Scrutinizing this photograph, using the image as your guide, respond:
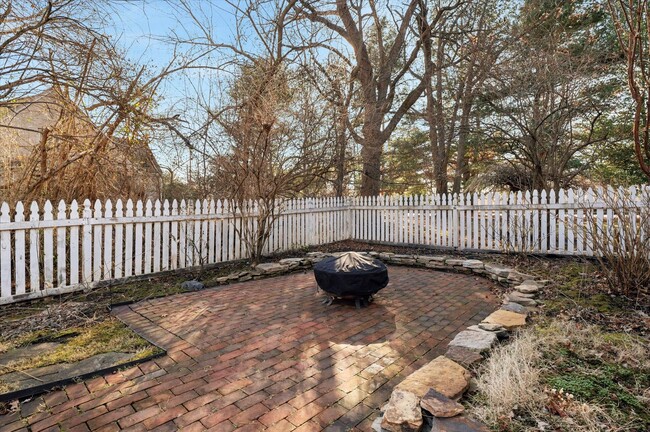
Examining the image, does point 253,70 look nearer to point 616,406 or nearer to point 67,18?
point 67,18

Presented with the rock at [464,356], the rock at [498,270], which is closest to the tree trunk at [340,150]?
the rock at [498,270]

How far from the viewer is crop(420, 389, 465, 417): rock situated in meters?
1.75

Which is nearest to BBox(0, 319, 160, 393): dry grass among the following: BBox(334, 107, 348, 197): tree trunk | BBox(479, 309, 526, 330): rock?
BBox(479, 309, 526, 330): rock

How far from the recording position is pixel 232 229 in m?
6.48

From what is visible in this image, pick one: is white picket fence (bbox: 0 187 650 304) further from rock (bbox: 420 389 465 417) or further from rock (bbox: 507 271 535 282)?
rock (bbox: 420 389 465 417)

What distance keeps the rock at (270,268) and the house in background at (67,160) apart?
2.74 m

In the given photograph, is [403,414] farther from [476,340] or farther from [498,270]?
[498,270]

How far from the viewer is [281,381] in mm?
2391

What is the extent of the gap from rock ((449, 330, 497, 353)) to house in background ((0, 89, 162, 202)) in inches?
206

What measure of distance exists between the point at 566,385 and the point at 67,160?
20.6ft

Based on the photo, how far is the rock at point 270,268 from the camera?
582 cm

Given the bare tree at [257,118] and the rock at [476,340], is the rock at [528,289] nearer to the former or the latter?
the rock at [476,340]

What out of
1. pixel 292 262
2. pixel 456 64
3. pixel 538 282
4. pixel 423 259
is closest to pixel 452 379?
pixel 538 282


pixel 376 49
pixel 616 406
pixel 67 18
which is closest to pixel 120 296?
pixel 67 18
